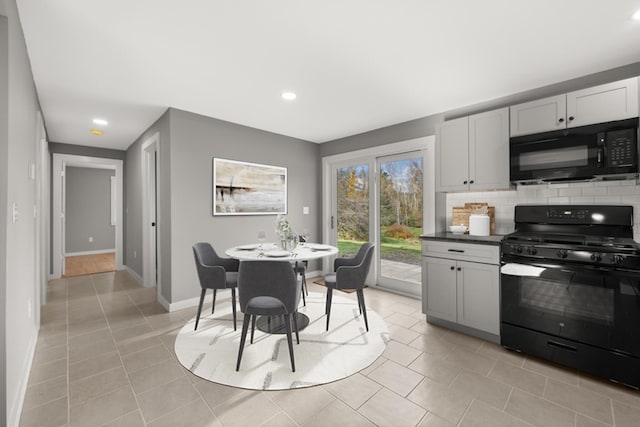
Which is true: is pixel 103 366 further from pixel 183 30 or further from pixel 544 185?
pixel 544 185

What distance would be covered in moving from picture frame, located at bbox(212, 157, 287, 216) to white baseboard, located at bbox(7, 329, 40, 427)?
210 centimetres

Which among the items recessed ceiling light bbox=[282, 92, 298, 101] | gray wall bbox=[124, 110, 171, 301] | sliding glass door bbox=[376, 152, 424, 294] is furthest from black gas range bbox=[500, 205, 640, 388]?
gray wall bbox=[124, 110, 171, 301]

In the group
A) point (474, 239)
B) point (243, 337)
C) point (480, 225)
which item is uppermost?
point (480, 225)

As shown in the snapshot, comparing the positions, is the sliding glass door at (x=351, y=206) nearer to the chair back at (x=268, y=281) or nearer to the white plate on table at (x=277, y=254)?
the white plate on table at (x=277, y=254)

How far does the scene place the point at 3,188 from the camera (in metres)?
1.53

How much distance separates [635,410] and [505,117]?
2388 mm

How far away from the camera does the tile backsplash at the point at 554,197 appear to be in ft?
8.21

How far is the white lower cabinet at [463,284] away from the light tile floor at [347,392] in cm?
20

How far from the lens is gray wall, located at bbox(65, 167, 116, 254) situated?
734 centimetres

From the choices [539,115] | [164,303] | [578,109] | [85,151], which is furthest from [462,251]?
[85,151]

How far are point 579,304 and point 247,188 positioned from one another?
12.3 ft

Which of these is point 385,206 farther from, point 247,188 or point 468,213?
point 247,188

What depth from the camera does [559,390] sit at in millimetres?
2020

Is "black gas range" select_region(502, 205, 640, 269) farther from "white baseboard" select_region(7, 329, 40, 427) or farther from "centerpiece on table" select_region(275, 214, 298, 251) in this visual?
"white baseboard" select_region(7, 329, 40, 427)
